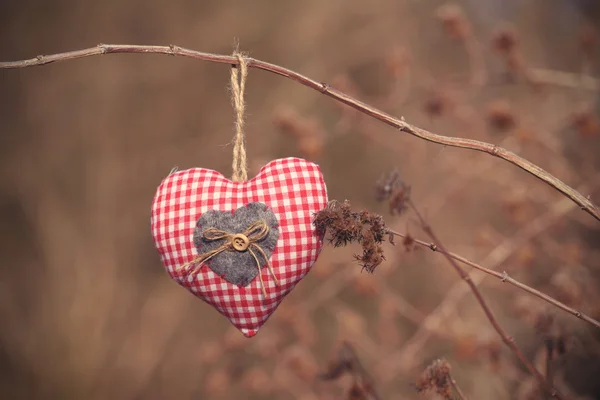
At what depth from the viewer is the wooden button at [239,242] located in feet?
2.16

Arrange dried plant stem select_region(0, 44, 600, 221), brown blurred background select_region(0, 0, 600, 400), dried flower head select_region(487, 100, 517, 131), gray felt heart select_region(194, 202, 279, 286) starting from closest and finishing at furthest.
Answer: dried plant stem select_region(0, 44, 600, 221) → gray felt heart select_region(194, 202, 279, 286) → dried flower head select_region(487, 100, 517, 131) → brown blurred background select_region(0, 0, 600, 400)

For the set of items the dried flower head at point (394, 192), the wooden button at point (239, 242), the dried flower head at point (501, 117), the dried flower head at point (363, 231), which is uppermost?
the dried flower head at point (501, 117)

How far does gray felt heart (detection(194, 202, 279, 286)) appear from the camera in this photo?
26.3 inches

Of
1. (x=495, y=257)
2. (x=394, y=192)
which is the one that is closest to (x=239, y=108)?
(x=394, y=192)

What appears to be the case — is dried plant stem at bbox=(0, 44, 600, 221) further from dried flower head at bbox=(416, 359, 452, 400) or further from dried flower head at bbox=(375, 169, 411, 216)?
dried flower head at bbox=(416, 359, 452, 400)

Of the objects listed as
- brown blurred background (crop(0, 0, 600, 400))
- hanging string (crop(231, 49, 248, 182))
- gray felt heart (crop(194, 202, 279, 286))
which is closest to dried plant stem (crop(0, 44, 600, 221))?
hanging string (crop(231, 49, 248, 182))

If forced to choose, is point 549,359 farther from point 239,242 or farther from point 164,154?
point 164,154

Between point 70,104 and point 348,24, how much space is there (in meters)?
1.03

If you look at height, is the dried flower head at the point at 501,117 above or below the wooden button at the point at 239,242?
above

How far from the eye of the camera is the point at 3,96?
1.86 m

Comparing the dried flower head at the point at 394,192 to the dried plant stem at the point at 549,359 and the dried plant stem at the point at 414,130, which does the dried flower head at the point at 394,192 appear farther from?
the dried plant stem at the point at 549,359

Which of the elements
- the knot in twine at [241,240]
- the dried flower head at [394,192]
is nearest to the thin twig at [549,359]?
the dried flower head at [394,192]

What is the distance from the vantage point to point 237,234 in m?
0.66

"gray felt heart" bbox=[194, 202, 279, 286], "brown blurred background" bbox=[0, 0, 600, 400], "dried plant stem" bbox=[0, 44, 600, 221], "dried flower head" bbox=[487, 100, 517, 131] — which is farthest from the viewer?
"brown blurred background" bbox=[0, 0, 600, 400]
